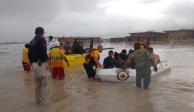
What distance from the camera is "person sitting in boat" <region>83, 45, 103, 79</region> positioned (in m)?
11.8

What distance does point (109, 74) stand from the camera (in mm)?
11398

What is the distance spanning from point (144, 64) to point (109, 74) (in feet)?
7.43

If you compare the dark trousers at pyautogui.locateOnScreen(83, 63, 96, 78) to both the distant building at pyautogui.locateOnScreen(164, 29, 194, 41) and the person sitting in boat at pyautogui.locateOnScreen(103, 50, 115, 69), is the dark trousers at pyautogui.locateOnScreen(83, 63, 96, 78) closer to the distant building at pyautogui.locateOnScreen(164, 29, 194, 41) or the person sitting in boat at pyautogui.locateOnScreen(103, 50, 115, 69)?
the person sitting in boat at pyautogui.locateOnScreen(103, 50, 115, 69)

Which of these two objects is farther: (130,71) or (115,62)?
(115,62)

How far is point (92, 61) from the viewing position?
39.9 feet

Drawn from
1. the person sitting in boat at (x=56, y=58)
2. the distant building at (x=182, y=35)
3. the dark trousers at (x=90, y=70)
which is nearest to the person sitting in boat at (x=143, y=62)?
the person sitting in boat at (x=56, y=58)

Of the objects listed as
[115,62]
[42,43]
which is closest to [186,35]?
[115,62]

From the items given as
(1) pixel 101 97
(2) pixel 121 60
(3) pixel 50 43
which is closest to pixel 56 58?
(3) pixel 50 43

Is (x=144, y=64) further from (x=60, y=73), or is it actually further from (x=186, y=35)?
(x=186, y=35)

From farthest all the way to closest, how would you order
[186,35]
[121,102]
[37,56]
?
[186,35], [121,102], [37,56]

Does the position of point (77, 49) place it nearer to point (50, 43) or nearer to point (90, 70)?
point (50, 43)

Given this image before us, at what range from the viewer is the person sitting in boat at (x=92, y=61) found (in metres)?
11.8

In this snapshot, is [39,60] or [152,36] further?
[152,36]

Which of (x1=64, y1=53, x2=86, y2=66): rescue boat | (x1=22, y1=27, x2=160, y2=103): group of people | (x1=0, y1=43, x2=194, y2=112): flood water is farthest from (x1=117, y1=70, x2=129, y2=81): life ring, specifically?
(x1=64, y1=53, x2=86, y2=66): rescue boat
